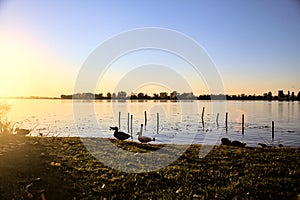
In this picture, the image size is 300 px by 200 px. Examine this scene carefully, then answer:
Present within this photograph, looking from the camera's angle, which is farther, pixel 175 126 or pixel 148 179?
pixel 175 126

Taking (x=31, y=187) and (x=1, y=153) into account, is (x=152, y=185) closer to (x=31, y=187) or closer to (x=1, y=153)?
(x=31, y=187)

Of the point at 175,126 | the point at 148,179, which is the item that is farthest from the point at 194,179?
the point at 175,126

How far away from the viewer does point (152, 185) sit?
6.83 m

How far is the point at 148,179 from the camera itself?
287 inches

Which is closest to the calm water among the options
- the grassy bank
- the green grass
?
the grassy bank

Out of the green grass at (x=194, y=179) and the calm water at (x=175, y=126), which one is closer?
the green grass at (x=194, y=179)

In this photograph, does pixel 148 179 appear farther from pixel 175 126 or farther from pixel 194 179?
pixel 175 126

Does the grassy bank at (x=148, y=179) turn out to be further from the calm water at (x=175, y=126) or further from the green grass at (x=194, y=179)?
the calm water at (x=175, y=126)

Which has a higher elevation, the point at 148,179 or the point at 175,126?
the point at 148,179

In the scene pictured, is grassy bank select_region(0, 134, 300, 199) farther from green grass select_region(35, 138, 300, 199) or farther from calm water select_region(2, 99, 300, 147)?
calm water select_region(2, 99, 300, 147)

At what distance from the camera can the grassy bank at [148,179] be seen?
6.19 meters

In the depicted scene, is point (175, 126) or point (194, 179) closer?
point (194, 179)

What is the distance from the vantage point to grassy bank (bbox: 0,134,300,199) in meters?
6.19

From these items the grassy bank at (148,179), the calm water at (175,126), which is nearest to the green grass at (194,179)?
the grassy bank at (148,179)
